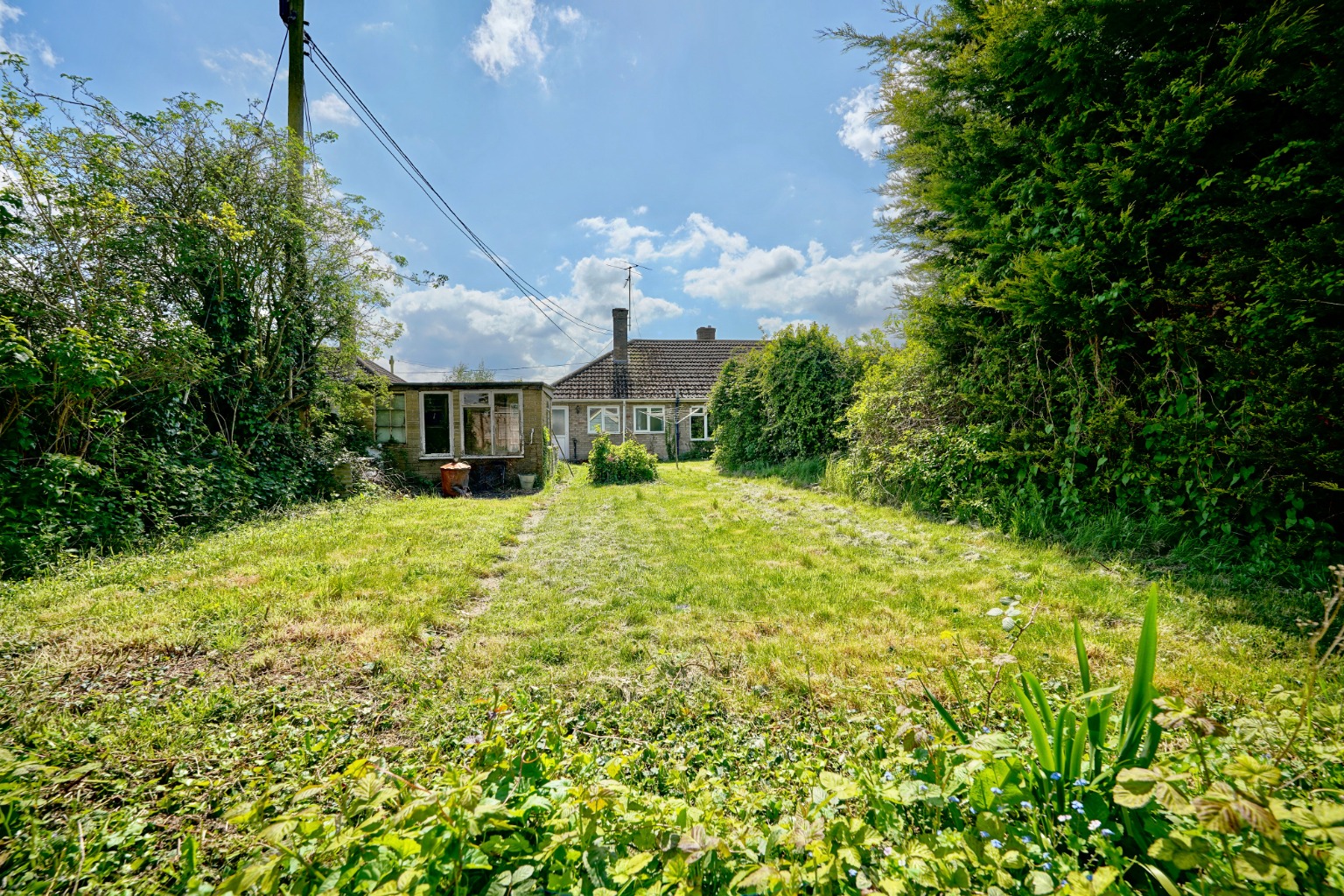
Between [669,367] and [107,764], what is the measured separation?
73.8 ft

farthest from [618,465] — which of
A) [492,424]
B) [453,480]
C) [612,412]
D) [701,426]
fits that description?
[701,426]

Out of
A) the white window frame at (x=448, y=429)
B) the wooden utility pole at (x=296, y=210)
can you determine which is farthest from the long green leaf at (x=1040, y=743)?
the white window frame at (x=448, y=429)

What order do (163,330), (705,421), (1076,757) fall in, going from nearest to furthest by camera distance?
1. (1076,757)
2. (163,330)
3. (705,421)

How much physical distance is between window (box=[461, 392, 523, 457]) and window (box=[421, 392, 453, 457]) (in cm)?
34

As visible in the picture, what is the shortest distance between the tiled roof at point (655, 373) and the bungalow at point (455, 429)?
27.1 feet

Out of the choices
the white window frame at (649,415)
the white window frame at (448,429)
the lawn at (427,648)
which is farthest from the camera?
the white window frame at (649,415)

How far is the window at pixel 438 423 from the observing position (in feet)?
42.7

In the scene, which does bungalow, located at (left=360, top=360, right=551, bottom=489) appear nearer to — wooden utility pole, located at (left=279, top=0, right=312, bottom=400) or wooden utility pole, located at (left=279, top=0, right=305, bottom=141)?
wooden utility pole, located at (left=279, top=0, right=312, bottom=400)

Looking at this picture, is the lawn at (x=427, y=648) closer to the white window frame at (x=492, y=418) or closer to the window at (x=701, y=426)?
the white window frame at (x=492, y=418)

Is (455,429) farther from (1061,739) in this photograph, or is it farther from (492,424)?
(1061,739)

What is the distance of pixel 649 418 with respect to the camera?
2214 centimetres

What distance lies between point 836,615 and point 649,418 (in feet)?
61.8

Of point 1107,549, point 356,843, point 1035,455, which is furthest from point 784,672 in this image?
point 1035,455

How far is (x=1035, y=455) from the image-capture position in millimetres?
5410
